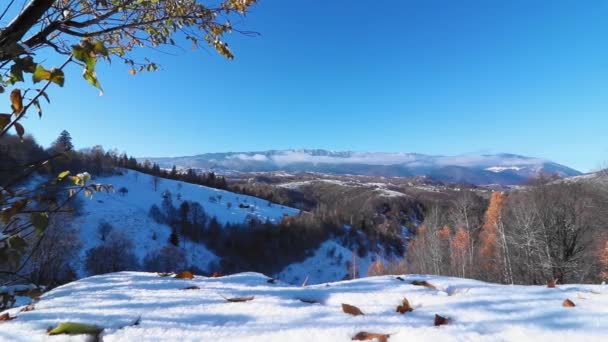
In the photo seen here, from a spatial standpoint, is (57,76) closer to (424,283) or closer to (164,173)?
(424,283)

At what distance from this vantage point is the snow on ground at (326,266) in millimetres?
60344

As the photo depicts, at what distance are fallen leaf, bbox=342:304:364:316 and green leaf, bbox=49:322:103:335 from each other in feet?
3.86

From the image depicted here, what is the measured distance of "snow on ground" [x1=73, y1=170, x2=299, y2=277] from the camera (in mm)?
51031

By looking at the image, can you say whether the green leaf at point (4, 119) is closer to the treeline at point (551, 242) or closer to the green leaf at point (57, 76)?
the green leaf at point (57, 76)

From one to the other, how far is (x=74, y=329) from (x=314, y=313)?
1116 millimetres

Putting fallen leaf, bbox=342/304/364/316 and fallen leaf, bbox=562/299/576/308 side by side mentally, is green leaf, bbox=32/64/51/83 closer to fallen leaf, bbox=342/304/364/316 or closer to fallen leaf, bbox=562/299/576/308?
fallen leaf, bbox=342/304/364/316

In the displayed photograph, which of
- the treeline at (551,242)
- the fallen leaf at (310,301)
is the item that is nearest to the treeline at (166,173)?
the treeline at (551,242)

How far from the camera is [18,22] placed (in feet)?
4.39

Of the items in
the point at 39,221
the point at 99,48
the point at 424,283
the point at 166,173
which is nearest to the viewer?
the point at 99,48

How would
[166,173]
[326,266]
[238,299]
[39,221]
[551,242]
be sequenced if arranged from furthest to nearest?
[166,173] < [326,266] < [551,242] < [238,299] < [39,221]

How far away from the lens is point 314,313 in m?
1.63

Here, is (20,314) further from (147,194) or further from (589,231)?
(147,194)

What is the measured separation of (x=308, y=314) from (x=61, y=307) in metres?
1.40

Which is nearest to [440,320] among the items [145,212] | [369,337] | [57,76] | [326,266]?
[369,337]
